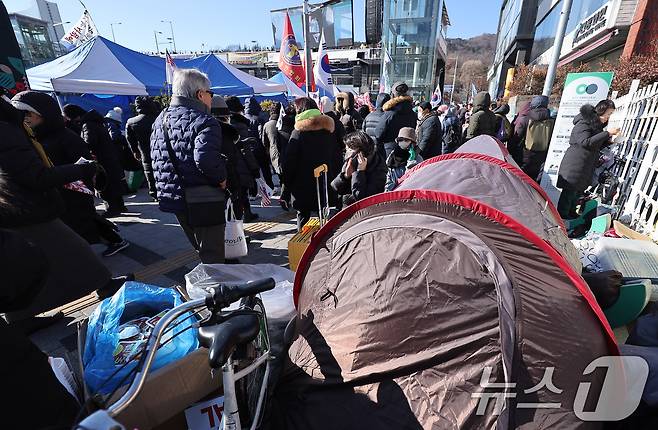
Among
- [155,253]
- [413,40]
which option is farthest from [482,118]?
[413,40]

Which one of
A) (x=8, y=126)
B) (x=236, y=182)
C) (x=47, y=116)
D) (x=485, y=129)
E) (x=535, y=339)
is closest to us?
(x=535, y=339)

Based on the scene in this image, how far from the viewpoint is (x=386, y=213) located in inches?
73.0

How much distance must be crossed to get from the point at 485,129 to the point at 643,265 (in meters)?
3.83

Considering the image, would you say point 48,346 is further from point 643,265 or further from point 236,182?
point 643,265

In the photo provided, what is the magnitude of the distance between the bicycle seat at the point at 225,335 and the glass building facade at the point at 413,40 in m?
27.7

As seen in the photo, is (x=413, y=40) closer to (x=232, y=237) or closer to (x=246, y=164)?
(x=246, y=164)

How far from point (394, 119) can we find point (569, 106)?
11.5 feet

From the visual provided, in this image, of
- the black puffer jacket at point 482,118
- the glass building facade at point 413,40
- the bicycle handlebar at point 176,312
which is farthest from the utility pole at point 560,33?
the glass building facade at point 413,40

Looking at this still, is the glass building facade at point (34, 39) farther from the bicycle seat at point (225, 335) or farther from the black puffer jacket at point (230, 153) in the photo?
the bicycle seat at point (225, 335)

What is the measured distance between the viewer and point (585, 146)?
14.6ft

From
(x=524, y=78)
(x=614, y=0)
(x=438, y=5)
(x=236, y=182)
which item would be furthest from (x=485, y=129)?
(x=438, y=5)

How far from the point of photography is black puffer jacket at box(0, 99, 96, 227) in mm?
2168

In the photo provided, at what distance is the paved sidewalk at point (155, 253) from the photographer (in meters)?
2.87

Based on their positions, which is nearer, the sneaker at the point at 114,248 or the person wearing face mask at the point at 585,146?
the sneaker at the point at 114,248
